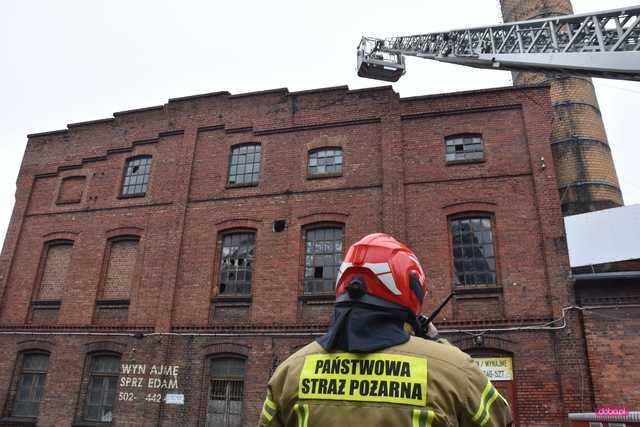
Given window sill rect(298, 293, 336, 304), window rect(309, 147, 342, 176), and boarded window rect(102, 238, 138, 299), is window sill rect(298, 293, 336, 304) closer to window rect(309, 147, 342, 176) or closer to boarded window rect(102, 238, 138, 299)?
window rect(309, 147, 342, 176)

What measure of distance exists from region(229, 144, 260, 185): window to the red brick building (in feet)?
0.16

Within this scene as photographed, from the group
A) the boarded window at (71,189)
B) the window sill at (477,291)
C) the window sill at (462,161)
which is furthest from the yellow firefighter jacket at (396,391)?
the boarded window at (71,189)

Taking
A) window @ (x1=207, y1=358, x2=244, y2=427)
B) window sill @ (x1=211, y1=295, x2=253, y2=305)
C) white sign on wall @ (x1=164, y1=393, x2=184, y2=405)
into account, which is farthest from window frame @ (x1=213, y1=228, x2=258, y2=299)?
white sign on wall @ (x1=164, y1=393, x2=184, y2=405)

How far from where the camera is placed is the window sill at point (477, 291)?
1107cm

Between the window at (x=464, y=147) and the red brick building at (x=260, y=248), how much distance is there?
6 cm

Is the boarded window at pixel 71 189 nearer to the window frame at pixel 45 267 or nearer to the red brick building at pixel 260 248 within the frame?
the red brick building at pixel 260 248

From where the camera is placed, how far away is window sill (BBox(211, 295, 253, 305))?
1266 centimetres

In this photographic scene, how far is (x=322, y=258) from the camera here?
12.7m

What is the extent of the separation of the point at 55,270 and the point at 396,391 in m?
16.2

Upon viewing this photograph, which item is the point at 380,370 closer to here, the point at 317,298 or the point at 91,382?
the point at 317,298

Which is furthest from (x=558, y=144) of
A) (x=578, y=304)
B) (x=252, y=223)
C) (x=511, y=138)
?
(x=252, y=223)

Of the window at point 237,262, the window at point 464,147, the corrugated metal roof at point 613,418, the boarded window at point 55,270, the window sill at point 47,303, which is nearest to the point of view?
the corrugated metal roof at point 613,418

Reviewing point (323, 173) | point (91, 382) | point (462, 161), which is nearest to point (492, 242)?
point (462, 161)

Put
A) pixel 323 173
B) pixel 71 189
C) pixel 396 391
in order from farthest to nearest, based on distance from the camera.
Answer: pixel 71 189, pixel 323 173, pixel 396 391
